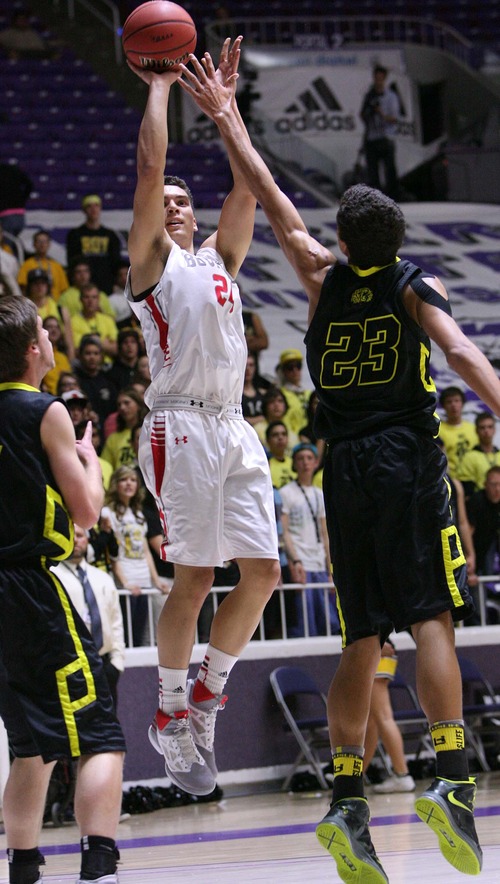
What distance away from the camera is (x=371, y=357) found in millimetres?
5160

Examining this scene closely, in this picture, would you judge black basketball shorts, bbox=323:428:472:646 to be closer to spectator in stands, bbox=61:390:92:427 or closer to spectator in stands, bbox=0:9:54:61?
spectator in stands, bbox=61:390:92:427

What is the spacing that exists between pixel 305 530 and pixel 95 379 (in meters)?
2.77

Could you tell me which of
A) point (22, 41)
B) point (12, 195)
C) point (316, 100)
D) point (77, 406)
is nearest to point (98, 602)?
point (77, 406)

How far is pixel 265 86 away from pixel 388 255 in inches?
771

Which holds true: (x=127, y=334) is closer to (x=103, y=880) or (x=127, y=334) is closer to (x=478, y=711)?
(x=478, y=711)

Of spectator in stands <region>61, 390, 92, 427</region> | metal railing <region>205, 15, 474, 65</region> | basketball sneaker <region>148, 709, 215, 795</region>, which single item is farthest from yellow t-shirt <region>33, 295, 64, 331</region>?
metal railing <region>205, 15, 474, 65</region>

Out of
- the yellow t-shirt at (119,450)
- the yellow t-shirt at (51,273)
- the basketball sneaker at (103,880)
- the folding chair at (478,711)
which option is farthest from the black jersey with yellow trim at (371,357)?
the yellow t-shirt at (51,273)

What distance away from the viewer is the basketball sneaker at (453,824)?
475cm

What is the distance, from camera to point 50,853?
8.43m

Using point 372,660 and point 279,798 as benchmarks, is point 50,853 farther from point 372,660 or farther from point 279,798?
point 372,660

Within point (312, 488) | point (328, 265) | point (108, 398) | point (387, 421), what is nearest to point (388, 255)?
point (328, 265)

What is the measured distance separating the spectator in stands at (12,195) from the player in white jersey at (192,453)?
10.2 meters

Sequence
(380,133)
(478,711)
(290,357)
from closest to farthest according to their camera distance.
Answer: (478,711) < (290,357) < (380,133)

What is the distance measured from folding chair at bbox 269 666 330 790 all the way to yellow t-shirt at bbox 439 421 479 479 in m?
2.76
